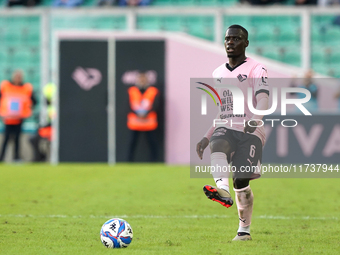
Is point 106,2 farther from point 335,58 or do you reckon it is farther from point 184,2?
point 335,58

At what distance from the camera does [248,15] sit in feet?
58.3

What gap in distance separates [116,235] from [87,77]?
1029cm

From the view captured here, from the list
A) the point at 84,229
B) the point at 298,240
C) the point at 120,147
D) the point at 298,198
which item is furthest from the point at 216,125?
the point at 120,147

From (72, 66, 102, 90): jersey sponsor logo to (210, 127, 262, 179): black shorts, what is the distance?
9917 mm

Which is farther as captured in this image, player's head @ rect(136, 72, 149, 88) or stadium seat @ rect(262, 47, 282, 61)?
stadium seat @ rect(262, 47, 282, 61)

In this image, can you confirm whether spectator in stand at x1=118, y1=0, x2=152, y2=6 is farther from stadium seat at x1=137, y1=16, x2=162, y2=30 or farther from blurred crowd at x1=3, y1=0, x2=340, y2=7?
stadium seat at x1=137, y1=16, x2=162, y2=30

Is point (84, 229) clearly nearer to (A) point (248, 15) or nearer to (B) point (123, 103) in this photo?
(B) point (123, 103)

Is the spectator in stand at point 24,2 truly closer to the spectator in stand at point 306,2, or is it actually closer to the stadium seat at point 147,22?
the stadium seat at point 147,22

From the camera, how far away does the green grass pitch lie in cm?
529

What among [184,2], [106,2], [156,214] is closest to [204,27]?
[184,2]

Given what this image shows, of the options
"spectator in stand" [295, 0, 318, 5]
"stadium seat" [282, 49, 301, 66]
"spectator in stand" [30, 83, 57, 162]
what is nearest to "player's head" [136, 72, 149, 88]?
"spectator in stand" [30, 83, 57, 162]

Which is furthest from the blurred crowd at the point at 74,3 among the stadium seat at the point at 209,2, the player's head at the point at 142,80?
the player's head at the point at 142,80

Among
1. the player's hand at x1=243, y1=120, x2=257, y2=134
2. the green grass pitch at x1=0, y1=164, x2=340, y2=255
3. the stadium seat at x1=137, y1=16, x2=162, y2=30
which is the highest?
the stadium seat at x1=137, y1=16, x2=162, y2=30

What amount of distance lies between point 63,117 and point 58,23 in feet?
13.2
